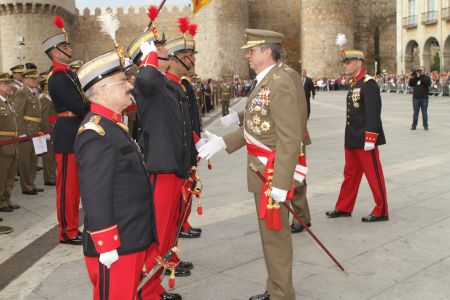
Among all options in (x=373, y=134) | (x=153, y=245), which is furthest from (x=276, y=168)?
(x=373, y=134)

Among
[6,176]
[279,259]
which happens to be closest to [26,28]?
[6,176]

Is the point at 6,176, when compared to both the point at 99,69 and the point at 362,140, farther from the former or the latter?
the point at 99,69

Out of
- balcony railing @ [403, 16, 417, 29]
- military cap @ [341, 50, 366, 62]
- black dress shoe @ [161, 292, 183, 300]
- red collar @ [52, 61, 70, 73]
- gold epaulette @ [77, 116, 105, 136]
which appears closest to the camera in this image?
gold epaulette @ [77, 116, 105, 136]

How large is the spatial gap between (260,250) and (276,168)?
1.71 m

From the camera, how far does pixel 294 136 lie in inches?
135

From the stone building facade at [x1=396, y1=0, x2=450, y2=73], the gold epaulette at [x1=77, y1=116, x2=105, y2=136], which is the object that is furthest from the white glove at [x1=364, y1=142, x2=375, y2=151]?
the stone building facade at [x1=396, y1=0, x2=450, y2=73]

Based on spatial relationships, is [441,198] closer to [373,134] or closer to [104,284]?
[373,134]

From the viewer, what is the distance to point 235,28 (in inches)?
1788

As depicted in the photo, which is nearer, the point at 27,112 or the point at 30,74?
the point at 27,112

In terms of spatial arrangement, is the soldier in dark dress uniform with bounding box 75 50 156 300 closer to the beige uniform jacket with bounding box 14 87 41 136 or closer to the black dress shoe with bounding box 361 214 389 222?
the black dress shoe with bounding box 361 214 389 222

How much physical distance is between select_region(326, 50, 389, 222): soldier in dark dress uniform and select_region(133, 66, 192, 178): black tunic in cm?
243

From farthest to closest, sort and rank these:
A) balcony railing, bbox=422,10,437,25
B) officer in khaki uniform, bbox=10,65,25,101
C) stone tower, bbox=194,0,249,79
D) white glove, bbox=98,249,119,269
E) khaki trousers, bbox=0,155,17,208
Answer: stone tower, bbox=194,0,249,79 → balcony railing, bbox=422,10,437,25 → officer in khaki uniform, bbox=10,65,25,101 → khaki trousers, bbox=0,155,17,208 → white glove, bbox=98,249,119,269

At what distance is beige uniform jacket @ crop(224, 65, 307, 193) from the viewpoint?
3.44m

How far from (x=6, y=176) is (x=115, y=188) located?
491 cm
